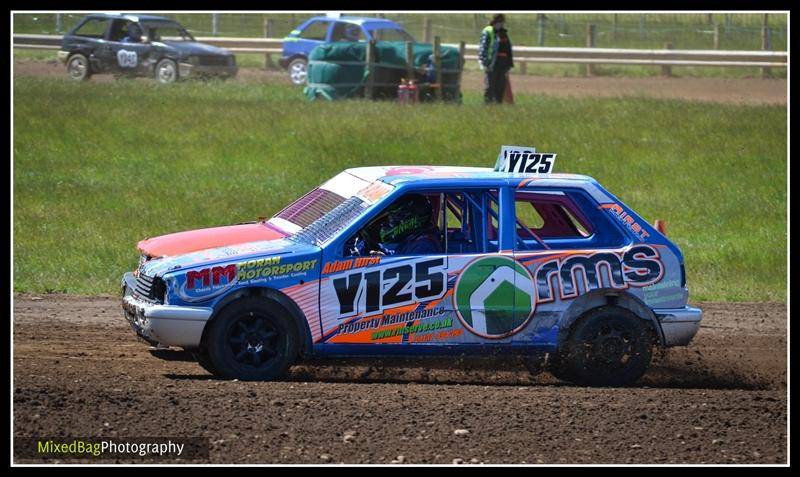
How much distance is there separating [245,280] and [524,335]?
2004 mm

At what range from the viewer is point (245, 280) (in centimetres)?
800

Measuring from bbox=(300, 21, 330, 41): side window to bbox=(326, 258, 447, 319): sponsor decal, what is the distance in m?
23.9

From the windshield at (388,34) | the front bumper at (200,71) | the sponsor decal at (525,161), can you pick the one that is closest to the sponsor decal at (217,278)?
the sponsor decal at (525,161)

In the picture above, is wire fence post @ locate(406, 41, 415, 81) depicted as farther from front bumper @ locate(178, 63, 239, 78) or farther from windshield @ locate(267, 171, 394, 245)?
windshield @ locate(267, 171, 394, 245)

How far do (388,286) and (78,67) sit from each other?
21.2 metres

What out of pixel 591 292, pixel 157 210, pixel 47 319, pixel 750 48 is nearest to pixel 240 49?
pixel 750 48

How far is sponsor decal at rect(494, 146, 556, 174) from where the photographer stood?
28.8ft

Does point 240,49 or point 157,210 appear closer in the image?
point 157,210

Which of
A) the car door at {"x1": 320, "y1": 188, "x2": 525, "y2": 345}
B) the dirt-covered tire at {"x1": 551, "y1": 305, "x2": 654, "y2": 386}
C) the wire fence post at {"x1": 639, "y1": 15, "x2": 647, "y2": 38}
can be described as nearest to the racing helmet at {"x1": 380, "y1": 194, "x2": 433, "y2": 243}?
the car door at {"x1": 320, "y1": 188, "x2": 525, "y2": 345}

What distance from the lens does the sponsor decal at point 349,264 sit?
8.14 m

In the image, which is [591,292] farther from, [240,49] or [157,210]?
[240,49]

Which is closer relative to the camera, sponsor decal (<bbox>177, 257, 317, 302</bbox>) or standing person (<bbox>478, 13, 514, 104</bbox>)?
sponsor decal (<bbox>177, 257, 317, 302</bbox>)

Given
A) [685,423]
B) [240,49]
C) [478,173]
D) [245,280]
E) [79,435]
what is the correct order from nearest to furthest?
[79,435] < [685,423] < [245,280] < [478,173] < [240,49]

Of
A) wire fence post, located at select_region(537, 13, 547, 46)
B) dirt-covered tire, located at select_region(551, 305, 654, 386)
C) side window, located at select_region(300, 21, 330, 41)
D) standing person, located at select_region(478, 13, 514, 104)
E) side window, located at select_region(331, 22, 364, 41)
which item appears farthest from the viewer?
wire fence post, located at select_region(537, 13, 547, 46)
